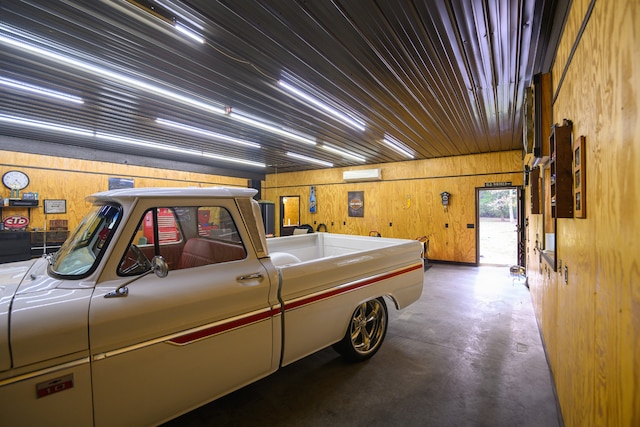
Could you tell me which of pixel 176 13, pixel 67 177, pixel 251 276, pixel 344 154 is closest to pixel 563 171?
pixel 251 276

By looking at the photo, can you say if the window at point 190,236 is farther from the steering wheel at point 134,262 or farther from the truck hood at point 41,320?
the truck hood at point 41,320

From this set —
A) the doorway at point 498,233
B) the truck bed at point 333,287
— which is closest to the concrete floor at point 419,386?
the truck bed at point 333,287

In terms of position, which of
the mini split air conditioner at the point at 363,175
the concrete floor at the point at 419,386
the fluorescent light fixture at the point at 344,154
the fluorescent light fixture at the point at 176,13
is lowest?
the concrete floor at the point at 419,386

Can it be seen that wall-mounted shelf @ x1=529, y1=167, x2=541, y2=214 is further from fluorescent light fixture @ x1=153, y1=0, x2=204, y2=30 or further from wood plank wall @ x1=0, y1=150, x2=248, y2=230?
wood plank wall @ x1=0, y1=150, x2=248, y2=230

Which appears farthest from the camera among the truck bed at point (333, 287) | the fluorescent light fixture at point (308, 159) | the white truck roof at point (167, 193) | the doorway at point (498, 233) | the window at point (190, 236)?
the fluorescent light fixture at point (308, 159)

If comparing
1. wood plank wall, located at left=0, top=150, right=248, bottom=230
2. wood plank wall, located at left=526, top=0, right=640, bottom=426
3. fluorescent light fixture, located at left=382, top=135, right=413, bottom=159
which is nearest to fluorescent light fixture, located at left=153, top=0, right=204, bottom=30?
wood plank wall, located at left=526, top=0, right=640, bottom=426

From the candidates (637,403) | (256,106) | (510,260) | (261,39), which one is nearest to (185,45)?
(261,39)

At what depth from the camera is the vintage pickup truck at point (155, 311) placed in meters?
1.34

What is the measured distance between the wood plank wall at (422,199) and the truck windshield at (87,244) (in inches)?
343

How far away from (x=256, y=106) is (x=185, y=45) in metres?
1.73

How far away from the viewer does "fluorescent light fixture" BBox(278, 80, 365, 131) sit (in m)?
3.95

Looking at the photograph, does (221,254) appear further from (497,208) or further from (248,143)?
(497,208)

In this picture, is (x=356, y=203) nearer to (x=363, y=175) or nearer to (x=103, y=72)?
(x=363, y=175)

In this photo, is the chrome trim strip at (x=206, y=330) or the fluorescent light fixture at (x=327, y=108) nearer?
the chrome trim strip at (x=206, y=330)
